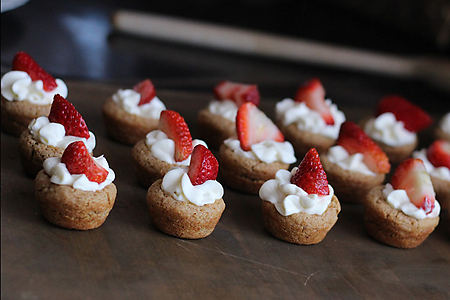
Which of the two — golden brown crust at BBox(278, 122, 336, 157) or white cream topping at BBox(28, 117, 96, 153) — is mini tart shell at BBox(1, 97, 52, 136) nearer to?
white cream topping at BBox(28, 117, 96, 153)

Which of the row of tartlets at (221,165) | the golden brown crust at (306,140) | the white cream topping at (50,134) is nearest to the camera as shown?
the row of tartlets at (221,165)

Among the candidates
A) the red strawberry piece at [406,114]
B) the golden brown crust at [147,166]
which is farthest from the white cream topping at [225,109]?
the red strawberry piece at [406,114]

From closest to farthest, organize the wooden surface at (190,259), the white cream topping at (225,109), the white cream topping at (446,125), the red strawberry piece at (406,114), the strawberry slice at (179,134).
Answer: the wooden surface at (190,259) → the strawberry slice at (179,134) → the white cream topping at (225,109) → the red strawberry piece at (406,114) → the white cream topping at (446,125)

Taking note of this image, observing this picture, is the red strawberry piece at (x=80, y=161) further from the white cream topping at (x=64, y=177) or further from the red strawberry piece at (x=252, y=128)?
the red strawberry piece at (x=252, y=128)

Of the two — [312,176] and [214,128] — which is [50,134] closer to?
[214,128]

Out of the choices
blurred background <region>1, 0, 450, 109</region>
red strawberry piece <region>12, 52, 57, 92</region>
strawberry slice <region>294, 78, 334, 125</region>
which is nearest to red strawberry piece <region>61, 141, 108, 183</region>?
red strawberry piece <region>12, 52, 57, 92</region>

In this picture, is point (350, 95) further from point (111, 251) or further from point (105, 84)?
point (111, 251)

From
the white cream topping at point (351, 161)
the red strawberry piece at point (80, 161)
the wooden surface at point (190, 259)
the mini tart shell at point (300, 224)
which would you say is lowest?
the wooden surface at point (190, 259)
